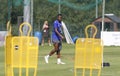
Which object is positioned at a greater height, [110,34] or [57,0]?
[57,0]

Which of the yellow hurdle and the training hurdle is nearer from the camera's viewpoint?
the training hurdle

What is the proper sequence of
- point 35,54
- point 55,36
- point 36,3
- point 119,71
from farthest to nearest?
point 36,3, point 55,36, point 119,71, point 35,54

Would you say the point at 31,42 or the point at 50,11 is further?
the point at 50,11

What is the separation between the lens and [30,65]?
1247cm

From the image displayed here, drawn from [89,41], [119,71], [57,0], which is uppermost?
[57,0]

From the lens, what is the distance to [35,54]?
487 inches

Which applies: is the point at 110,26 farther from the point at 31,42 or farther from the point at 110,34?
the point at 31,42

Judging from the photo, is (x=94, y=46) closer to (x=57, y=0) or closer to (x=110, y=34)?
(x=110, y=34)

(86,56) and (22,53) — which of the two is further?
(86,56)

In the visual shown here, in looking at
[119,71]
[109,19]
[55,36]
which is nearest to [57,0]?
[109,19]

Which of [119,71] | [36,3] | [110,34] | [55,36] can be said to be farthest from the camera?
[36,3]

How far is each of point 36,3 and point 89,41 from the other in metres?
58.7

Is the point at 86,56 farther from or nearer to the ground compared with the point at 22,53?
nearer to the ground

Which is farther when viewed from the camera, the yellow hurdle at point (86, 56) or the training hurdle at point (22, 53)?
the yellow hurdle at point (86, 56)
